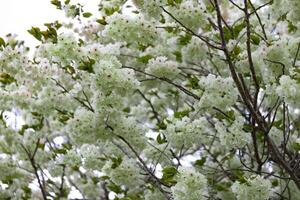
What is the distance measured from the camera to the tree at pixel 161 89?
346 cm

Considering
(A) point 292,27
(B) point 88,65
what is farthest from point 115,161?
(A) point 292,27

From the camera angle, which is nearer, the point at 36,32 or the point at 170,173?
the point at 170,173

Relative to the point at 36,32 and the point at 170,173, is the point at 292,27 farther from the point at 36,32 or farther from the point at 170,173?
the point at 36,32

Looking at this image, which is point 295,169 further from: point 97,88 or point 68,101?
point 68,101

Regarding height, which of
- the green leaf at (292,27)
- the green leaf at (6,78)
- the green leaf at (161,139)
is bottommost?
the green leaf at (161,139)

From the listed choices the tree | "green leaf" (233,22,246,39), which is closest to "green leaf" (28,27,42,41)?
the tree

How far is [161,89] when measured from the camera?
5.02 meters

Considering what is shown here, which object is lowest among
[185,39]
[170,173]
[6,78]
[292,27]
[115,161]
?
[170,173]

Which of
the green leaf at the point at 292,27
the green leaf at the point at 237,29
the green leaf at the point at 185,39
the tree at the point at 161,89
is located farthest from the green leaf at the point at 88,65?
the green leaf at the point at 292,27

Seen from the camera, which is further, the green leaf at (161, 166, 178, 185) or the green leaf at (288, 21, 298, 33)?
the green leaf at (288, 21, 298, 33)

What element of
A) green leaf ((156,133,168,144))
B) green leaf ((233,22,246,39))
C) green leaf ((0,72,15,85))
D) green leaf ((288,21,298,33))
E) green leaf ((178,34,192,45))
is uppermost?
green leaf ((288,21,298,33))

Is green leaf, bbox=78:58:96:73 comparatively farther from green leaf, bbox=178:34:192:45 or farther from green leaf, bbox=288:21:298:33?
green leaf, bbox=288:21:298:33

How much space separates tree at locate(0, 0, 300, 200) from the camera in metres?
3.46

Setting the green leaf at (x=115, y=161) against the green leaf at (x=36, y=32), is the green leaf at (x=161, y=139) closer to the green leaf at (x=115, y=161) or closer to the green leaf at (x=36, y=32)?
the green leaf at (x=115, y=161)
